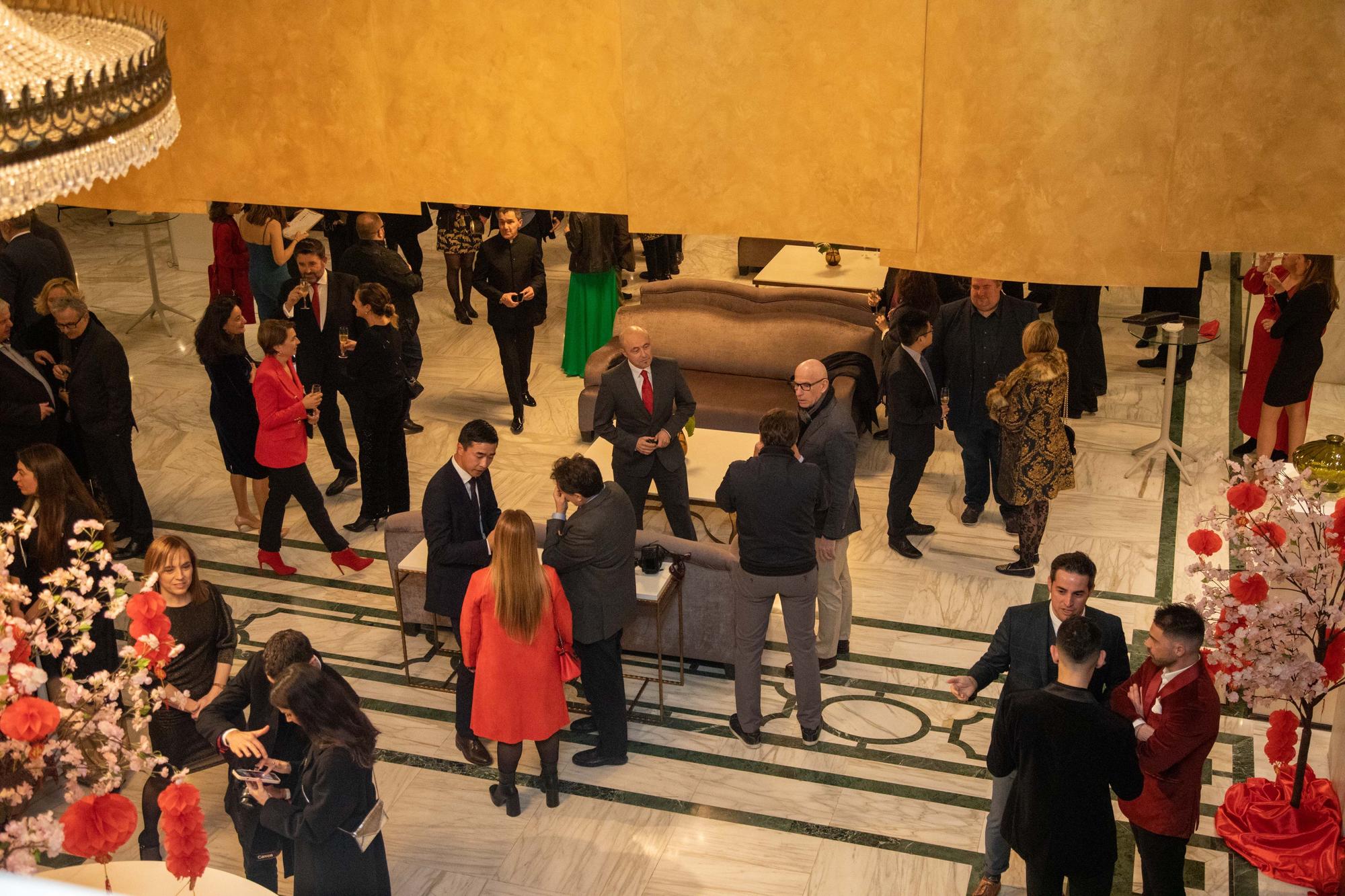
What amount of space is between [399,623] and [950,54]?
20.0ft

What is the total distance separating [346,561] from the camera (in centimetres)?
725

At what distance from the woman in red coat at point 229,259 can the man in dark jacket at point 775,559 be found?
511cm

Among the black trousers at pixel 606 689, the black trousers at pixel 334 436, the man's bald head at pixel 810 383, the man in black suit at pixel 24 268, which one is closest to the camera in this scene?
the black trousers at pixel 606 689

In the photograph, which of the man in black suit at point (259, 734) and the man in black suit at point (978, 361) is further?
the man in black suit at point (978, 361)

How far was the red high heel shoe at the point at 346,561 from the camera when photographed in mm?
7257

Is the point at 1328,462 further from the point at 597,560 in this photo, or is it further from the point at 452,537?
the point at 452,537

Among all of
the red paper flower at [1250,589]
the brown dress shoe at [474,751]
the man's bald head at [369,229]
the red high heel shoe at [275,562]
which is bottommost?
the brown dress shoe at [474,751]

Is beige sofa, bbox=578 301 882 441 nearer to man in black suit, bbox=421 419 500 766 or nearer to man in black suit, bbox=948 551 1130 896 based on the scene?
man in black suit, bbox=421 419 500 766

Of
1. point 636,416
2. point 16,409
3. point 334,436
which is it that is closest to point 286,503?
point 334,436

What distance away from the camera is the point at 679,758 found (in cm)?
561

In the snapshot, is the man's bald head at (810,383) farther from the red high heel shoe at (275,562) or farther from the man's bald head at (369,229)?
the man's bald head at (369,229)

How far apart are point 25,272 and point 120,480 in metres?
1.55

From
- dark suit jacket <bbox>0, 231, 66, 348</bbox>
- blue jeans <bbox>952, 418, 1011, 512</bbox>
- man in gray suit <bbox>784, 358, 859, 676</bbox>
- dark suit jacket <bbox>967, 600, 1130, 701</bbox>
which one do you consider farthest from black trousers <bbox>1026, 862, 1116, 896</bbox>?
dark suit jacket <bbox>0, 231, 66, 348</bbox>

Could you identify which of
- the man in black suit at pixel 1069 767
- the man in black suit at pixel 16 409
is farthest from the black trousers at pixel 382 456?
the man in black suit at pixel 1069 767
